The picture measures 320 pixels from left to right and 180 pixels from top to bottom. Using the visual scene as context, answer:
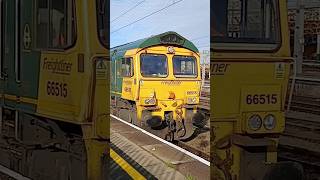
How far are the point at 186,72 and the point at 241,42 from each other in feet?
24.8

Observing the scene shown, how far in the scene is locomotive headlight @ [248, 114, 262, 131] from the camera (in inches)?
118

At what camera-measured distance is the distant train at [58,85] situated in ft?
9.85

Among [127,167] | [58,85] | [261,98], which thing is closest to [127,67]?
[127,167]

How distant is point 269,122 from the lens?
3.04 meters

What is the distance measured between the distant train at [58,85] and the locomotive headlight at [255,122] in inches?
40.4

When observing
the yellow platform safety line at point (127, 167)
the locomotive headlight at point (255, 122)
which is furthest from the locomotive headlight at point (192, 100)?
the locomotive headlight at point (255, 122)

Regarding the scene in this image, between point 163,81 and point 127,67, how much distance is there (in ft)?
4.31

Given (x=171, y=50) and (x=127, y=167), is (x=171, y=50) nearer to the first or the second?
(x=171, y=50)

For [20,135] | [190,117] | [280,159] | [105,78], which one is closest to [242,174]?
[280,159]

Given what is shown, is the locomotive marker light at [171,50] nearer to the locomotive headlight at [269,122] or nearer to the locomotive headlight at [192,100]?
the locomotive headlight at [192,100]

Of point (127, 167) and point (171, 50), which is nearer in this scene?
point (127, 167)

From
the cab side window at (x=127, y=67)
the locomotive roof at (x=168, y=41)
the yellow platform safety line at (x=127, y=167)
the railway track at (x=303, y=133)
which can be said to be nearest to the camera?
the railway track at (x=303, y=133)

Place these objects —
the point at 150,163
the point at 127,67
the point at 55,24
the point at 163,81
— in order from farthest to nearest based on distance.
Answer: the point at 127,67, the point at 163,81, the point at 150,163, the point at 55,24

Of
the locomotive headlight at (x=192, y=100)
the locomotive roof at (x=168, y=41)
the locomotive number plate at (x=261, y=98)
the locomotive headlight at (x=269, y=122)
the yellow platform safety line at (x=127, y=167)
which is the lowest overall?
the yellow platform safety line at (x=127, y=167)
